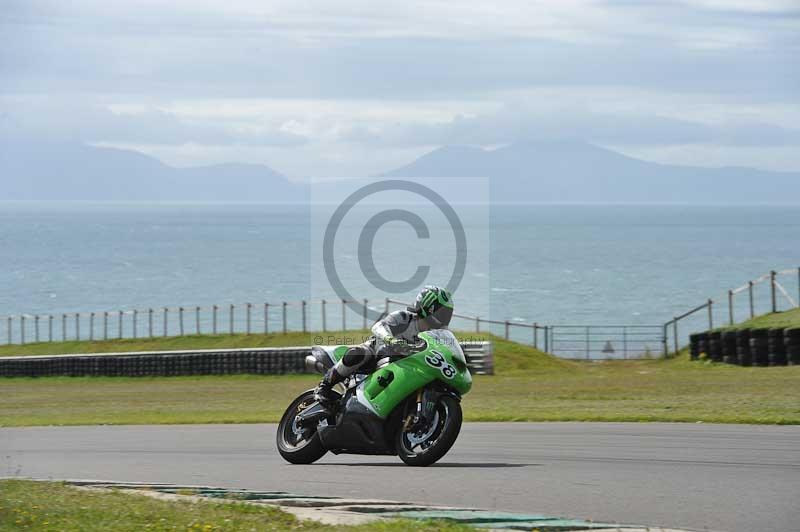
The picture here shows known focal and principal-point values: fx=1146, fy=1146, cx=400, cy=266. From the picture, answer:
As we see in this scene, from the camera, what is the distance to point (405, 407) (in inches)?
445

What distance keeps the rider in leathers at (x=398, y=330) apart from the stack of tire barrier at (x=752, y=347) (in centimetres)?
1760

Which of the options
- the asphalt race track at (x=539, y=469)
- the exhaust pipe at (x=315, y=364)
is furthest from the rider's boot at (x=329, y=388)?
the asphalt race track at (x=539, y=469)

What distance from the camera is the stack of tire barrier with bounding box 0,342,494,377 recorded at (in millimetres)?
33656

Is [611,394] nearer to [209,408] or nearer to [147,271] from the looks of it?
[209,408]

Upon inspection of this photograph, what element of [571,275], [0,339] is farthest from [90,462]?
[571,275]

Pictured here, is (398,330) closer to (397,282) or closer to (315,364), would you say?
(315,364)

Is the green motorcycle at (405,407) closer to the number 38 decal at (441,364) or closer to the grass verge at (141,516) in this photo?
the number 38 decal at (441,364)

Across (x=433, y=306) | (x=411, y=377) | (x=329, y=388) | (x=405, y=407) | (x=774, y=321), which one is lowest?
(x=405, y=407)

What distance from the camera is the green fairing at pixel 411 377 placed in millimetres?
11086

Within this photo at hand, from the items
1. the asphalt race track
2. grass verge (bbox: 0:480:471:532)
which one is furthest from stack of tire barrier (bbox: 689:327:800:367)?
grass verge (bbox: 0:480:471:532)

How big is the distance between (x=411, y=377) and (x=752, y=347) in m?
19.2

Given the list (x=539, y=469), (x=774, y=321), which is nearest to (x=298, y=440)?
(x=539, y=469)

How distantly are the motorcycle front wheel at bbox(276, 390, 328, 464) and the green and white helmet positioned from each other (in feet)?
5.39

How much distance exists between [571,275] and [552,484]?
474ft
